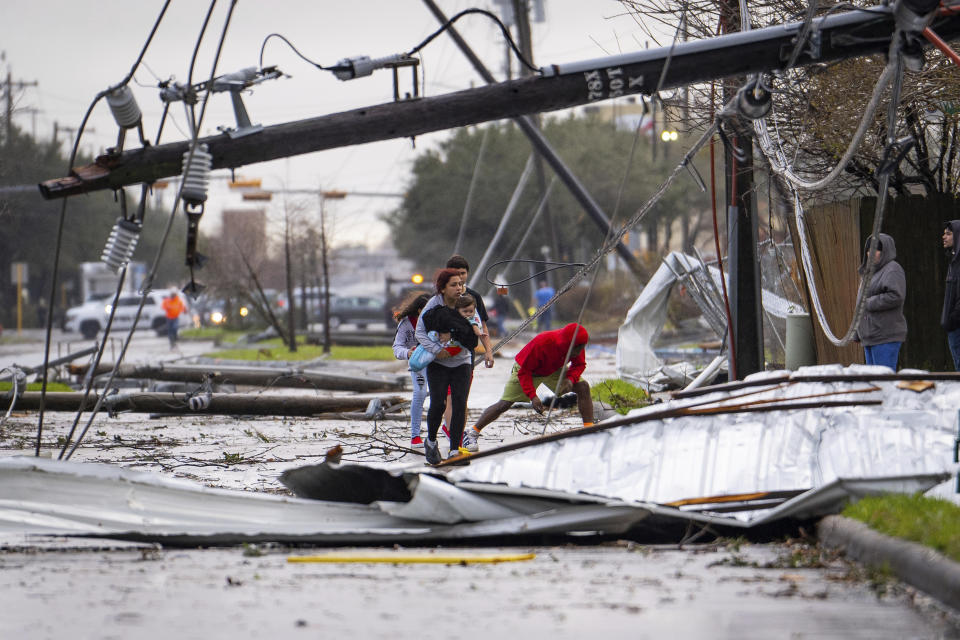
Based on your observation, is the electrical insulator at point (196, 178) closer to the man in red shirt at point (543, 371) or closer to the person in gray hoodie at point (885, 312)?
the man in red shirt at point (543, 371)

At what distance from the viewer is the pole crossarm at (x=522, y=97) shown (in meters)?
7.92

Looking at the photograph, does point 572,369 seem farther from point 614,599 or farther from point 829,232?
point 614,599

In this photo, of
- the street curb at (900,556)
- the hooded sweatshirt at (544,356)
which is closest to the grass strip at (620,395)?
the hooded sweatshirt at (544,356)

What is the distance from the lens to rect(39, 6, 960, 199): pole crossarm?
7.92 metres

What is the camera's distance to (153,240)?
7606 cm

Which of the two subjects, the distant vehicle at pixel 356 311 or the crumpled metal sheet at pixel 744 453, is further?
the distant vehicle at pixel 356 311

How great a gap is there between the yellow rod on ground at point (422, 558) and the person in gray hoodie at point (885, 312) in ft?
19.2

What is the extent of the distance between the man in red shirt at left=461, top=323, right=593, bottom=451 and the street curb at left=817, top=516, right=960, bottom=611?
16.4 ft

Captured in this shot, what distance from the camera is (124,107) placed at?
771cm

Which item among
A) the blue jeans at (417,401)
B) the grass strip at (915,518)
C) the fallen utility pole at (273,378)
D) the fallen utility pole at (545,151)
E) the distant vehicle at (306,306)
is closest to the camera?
the grass strip at (915,518)

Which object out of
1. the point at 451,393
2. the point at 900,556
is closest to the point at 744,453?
the point at 900,556

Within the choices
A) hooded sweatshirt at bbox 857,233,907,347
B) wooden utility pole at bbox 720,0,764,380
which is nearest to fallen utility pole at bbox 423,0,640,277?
wooden utility pole at bbox 720,0,764,380

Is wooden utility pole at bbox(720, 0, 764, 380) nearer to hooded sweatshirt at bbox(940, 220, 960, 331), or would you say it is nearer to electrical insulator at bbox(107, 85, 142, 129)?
hooded sweatshirt at bbox(940, 220, 960, 331)

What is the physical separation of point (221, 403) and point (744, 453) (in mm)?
9431
